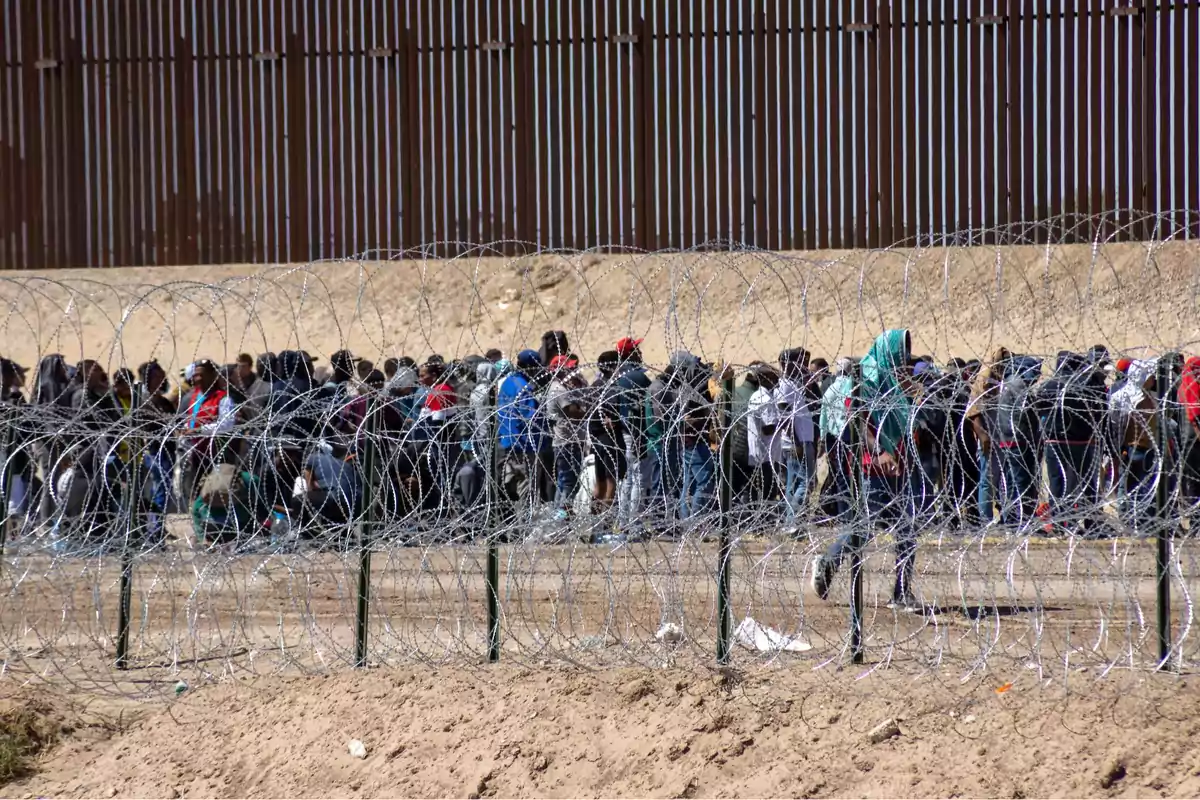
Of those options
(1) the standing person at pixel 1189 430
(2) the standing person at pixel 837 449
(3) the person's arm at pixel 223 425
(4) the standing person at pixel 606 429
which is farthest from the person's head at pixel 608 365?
(1) the standing person at pixel 1189 430

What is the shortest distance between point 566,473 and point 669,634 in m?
3.09

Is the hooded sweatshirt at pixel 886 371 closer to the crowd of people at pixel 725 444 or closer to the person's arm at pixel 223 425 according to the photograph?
the crowd of people at pixel 725 444

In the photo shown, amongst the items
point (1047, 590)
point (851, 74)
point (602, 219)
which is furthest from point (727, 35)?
point (1047, 590)

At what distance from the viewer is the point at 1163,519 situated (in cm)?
524

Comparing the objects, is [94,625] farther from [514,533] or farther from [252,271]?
[252,271]

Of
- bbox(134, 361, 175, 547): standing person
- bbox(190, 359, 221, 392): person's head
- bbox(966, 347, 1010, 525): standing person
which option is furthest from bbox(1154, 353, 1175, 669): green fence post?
bbox(190, 359, 221, 392): person's head

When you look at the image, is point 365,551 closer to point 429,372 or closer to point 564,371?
point 564,371

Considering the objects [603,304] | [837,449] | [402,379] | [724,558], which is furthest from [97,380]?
[603,304]

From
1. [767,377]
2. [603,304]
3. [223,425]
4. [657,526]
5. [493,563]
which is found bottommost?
[493,563]

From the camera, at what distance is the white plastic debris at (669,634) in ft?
18.7

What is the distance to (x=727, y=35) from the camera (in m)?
18.8

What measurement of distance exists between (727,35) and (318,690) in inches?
577

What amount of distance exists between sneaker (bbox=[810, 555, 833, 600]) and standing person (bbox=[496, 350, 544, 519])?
1.43 metres

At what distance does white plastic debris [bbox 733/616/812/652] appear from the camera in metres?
5.65
